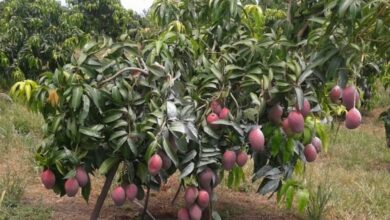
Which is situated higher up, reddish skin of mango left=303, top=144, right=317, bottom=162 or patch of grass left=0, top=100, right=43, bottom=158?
reddish skin of mango left=303, top=144, right=317, bottom=162

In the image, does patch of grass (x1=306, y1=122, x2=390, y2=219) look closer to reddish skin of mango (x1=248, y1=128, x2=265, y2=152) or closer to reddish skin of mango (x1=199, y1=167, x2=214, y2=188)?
reddish skin of mango (x1=199, y1=167, x2=214, y2=188)

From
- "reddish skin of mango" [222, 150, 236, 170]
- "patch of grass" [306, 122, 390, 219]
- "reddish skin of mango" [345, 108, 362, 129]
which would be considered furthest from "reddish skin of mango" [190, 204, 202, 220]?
"patch of grass" [306, 122, 390, 219]

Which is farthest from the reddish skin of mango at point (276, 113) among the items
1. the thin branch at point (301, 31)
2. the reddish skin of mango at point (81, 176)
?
the reddish skin of mango at point (81, 176)

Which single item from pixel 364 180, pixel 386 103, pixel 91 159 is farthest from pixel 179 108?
pixel 386 103

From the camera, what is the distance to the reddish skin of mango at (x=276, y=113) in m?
2.51

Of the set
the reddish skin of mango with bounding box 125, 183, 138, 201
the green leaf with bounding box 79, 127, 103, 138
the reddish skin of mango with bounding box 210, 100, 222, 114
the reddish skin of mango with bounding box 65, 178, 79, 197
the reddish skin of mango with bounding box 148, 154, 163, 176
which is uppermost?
the reddish skin of mango with bounding box 210, 100, 222, 114

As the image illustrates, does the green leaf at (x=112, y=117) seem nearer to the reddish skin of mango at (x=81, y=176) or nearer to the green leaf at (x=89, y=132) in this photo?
the green leaf at (x=89, y=132)

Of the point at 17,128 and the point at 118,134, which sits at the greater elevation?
the point at 118,134

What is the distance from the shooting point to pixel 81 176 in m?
2.55

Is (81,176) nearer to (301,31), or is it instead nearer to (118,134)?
(118,134)

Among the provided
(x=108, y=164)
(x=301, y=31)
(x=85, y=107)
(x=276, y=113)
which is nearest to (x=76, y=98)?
(x=85, y=107)

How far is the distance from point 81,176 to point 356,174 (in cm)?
366

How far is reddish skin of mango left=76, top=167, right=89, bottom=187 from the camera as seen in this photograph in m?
2.54

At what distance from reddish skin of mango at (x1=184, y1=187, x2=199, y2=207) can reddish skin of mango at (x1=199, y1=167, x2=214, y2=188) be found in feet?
0.16
